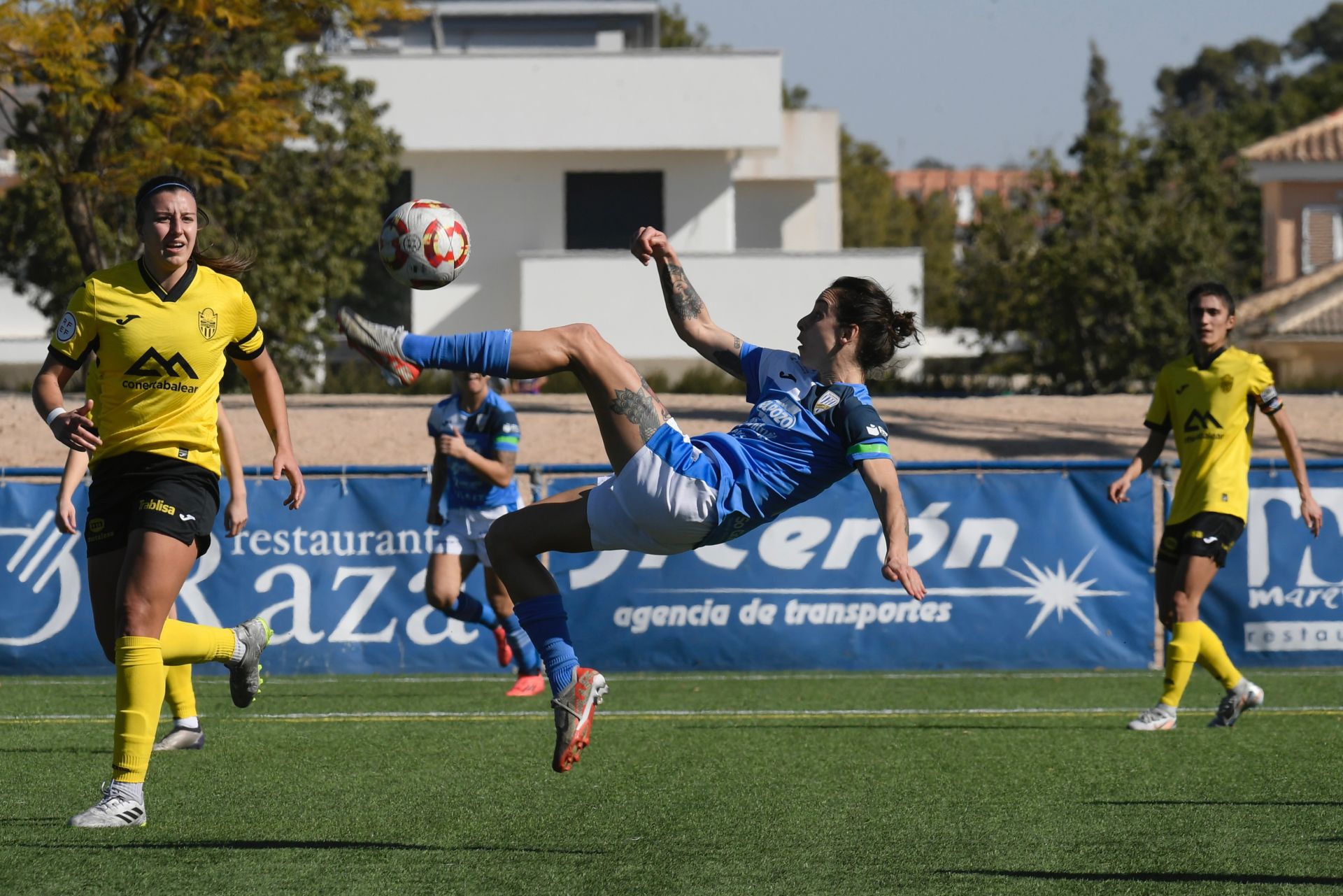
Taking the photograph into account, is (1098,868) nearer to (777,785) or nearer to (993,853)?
(993,853)

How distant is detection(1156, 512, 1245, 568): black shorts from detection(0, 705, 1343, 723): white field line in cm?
131

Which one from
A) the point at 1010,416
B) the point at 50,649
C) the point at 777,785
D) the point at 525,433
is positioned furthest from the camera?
the point at 1010,416

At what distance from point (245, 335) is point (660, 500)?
1.86 m

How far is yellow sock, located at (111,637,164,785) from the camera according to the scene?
582 cm

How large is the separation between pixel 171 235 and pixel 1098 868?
382 cm

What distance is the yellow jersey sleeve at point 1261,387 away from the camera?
8.80m

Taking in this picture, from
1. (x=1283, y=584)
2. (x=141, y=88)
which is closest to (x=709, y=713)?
(x=1283, y=584)

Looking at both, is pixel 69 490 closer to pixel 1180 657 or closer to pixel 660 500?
pixel 660 500

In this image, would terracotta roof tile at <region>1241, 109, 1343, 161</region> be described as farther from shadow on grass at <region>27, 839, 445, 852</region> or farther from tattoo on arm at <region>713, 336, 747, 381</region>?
shadow on grass at <region>27, 839, 445, 852</region>

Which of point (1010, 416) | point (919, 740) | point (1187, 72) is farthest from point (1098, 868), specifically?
point (1187, 72)

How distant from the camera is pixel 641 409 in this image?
5617mm

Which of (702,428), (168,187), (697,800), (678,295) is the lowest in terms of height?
(697,800)

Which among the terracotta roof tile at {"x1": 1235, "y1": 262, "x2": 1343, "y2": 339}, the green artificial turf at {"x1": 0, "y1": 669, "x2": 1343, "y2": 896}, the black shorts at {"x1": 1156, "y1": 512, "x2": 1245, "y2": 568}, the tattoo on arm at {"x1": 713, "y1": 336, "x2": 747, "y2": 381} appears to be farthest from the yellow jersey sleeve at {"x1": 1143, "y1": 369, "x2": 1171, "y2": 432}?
the terracotta roof tile at {"x1": 1235, "y1": 262, "x2": 1343, "y2": 339}

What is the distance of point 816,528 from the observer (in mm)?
12273
